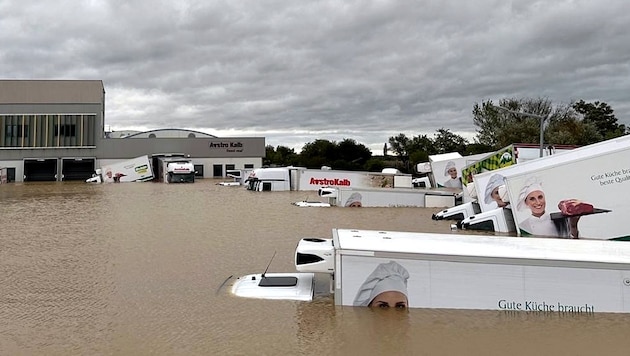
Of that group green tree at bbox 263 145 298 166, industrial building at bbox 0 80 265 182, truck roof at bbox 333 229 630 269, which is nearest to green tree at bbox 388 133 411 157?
green tree at bbox 263 145 298 166

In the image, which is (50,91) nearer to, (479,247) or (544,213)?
(544,213)

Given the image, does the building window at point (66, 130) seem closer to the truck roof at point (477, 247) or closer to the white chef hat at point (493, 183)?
the white chef hat at point (493, 183)

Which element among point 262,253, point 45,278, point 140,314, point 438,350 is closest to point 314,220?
point 262,253

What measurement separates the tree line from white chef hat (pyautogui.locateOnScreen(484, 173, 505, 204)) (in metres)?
12.6

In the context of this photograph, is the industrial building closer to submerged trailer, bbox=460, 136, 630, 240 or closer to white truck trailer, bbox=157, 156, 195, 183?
white truck trailer, bbox=157, 156, 195, 183

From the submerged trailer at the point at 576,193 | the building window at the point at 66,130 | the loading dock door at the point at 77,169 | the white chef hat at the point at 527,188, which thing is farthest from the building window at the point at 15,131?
the white chef hat at the point at 527,188

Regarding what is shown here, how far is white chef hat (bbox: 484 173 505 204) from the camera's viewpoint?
78.7 ft

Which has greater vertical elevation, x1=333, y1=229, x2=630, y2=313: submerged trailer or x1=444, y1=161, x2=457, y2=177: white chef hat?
x1=444, y1=161, x2=457, y2=177: white chef hat

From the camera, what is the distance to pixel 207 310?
10867 millimetres

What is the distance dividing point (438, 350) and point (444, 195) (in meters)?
26.1

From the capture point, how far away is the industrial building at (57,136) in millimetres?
74250

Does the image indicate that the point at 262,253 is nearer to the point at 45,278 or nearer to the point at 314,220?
the point at 45,278

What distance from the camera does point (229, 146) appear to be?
81.7m

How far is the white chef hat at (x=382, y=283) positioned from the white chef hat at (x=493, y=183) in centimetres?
1544
